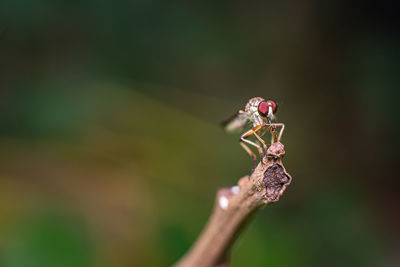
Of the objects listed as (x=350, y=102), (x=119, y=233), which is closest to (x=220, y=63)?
(x=350, y=102)

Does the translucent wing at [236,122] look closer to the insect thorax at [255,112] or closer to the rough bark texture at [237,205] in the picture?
the insect thorax at [255,112]

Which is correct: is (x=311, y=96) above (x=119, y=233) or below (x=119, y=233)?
above

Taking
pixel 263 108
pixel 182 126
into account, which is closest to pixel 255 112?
pixel 263 108

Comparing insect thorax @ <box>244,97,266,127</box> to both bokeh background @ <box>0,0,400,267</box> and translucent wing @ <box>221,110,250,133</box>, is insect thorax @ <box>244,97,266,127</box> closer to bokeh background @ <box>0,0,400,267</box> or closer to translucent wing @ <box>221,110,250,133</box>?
translucent wing @ <box>221,110,250,133</box>

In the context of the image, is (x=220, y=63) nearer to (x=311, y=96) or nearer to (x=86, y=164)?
(x=311, y=96)

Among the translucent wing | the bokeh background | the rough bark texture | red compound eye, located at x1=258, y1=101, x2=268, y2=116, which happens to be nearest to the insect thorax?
red compound eye, located at x1=258, y1=101, x2=268, y2=116
